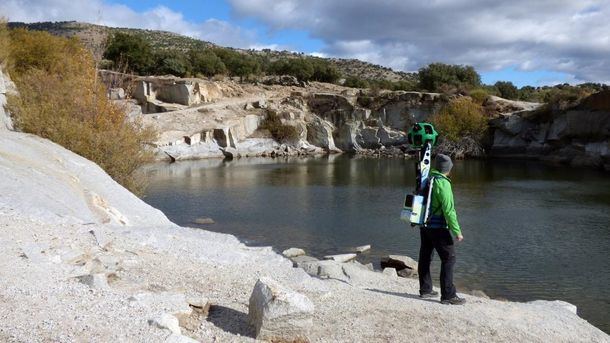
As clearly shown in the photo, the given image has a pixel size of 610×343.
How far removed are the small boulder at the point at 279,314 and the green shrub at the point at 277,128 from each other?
64.9 m

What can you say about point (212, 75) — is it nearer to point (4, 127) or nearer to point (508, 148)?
point (508, 148)

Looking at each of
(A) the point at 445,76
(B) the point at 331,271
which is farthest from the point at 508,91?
(B) the point at 331,271

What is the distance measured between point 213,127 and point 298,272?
185 feet

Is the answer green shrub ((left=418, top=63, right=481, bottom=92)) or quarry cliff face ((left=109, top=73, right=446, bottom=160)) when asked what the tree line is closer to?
green shrub ((left=418, top=63, right=481, bottom=92))

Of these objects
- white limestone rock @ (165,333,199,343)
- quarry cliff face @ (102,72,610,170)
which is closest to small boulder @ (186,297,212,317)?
white limestone rock @ (165,333,199,343)

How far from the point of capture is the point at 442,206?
9.54 m

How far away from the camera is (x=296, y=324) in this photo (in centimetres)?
746

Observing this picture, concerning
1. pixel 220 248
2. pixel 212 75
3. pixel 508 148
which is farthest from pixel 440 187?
pixel 212 75

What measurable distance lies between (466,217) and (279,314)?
2005cm

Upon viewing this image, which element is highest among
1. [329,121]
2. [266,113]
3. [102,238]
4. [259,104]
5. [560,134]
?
[259,104]

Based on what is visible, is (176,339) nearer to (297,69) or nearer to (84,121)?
(84,121)

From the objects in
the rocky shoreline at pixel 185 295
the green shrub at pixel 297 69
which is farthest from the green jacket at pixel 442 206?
the green shrub at pixel 297 69

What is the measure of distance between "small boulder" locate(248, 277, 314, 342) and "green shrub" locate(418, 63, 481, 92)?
79.4m

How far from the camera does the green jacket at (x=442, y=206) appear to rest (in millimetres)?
9484
